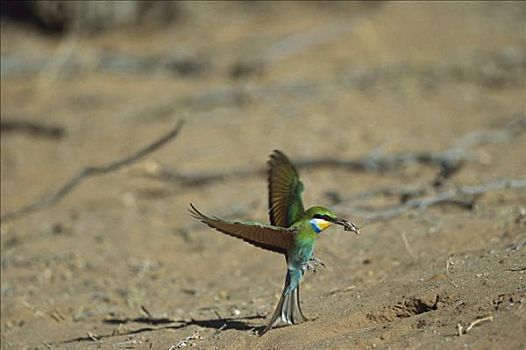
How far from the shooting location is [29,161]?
8.52 meters

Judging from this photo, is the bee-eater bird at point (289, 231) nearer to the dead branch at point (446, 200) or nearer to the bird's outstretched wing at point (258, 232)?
the bird's outstretched wing at point (258, 232)

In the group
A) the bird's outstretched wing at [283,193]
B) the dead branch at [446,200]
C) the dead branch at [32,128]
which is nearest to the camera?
the bird's outstretched wing at [283,193]

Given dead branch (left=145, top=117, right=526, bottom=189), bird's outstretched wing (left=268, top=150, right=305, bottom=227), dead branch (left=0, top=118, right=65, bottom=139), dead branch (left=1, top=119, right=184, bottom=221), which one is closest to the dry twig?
bird's outstretched wing (left=268, top=150, right=305, bottom=227)

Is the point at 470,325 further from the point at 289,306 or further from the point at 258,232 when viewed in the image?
the point at 258,232

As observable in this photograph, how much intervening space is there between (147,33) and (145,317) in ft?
24.8

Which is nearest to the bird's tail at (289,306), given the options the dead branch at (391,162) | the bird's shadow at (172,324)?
the bird's shadow at (172,324)

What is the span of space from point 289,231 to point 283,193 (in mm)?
372

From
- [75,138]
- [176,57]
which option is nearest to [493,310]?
[75,138]

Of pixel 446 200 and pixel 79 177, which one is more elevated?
pixel 446 200

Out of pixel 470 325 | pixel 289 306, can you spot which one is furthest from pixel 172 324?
pixel 470 325

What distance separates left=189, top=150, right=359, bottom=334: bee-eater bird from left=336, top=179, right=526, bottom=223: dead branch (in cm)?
176

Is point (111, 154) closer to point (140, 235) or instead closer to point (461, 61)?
Result: point (140, 235)

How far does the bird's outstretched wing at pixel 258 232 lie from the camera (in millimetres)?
3725

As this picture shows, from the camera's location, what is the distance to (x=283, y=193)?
4238 mm
